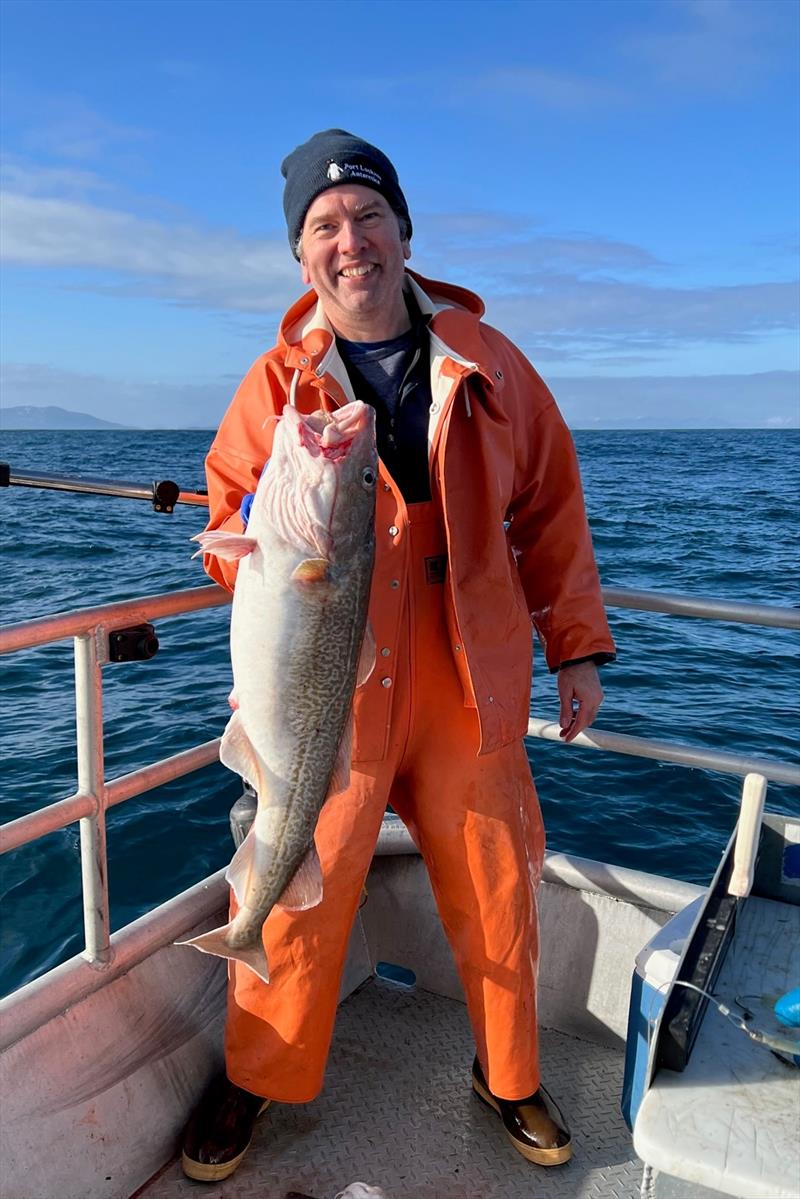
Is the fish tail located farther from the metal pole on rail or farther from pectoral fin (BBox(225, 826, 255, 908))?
the metal pole on rail

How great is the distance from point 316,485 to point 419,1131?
2216 mm

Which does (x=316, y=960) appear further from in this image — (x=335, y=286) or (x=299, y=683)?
(x=335, y=286)

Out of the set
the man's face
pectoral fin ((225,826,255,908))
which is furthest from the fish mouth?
pectoral fin ((225,826,255,908))

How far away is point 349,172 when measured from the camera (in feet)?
9.45

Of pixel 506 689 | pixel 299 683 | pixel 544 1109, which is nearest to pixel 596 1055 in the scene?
pixel 544 1109

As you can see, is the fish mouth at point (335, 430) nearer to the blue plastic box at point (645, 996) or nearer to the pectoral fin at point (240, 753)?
the pectoral fin at point (240, 753)

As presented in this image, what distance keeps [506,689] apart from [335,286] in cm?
131

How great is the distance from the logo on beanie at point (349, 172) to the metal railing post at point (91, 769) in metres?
1.50

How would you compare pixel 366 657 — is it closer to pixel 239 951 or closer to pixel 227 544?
pixel 227 544

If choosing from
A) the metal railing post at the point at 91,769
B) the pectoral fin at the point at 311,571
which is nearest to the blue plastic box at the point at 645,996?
the pectoral fin at the point at 311,571

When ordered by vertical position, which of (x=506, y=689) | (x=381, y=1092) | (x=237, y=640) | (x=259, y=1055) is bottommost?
(x=381, y=1092)

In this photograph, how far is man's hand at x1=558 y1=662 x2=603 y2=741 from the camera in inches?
128

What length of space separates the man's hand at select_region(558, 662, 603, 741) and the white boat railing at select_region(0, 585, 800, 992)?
161mm

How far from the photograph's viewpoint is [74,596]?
568 inches
